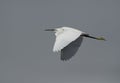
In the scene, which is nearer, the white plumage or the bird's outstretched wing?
the white plumage

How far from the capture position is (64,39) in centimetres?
254

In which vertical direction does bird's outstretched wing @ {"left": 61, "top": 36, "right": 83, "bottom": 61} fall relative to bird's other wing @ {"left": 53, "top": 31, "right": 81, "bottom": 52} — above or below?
below

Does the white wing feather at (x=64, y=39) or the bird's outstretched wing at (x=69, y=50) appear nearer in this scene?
the white wing feather at (x=64, y=39)

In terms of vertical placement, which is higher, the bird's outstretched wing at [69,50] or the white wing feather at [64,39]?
the white wing feather at [64,39]

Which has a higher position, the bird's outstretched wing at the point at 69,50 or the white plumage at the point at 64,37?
the white plumage at the point at 64,37

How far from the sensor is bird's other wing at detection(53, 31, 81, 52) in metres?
2.41

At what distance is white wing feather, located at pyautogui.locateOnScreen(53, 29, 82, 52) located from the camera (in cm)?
241

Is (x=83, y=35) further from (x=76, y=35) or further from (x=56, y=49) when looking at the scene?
(x=56, y=49)

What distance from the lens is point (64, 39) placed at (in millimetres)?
2539

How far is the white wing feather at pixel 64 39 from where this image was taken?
94.8 inches

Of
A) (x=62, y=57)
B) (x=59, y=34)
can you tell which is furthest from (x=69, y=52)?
(x=59, y=34)

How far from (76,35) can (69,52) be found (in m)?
0.15

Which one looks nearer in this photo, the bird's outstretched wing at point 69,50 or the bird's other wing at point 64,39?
the bird's other wing at point 64,39

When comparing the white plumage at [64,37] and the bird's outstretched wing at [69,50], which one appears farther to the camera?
the bird's outstretched wing at [69,50]
